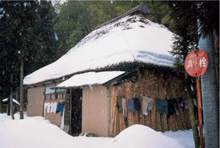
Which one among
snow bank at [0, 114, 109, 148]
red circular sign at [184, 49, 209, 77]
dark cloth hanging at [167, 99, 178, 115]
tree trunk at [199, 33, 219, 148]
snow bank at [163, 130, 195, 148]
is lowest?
snow bank at [163, 130, 195, 148]

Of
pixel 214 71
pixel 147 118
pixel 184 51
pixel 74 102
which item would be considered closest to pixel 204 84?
pixel 214 71

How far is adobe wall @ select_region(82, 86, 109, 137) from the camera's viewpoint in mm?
8375

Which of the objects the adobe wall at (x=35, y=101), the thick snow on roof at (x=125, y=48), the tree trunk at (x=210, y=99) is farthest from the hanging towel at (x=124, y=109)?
the adobe wall at (x=35, y=101)

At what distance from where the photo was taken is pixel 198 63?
4289 millimetres

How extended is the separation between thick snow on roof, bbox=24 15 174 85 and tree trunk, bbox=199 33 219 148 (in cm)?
406

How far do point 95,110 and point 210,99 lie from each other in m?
5.45

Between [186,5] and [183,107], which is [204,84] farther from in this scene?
[183,107]

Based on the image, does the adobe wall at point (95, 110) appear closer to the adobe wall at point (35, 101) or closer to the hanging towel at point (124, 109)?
the hanging towel at point (124, 109)

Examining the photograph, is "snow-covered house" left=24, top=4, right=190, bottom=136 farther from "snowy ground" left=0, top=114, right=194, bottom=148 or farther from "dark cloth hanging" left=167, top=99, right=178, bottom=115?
"snowy ground" left=0, top=114, right=194, bottom=148

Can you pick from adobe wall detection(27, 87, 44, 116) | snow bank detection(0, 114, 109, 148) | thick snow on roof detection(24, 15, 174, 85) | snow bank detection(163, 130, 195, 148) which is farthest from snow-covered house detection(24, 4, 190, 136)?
snow bank detection(0, 114, 109, 148)

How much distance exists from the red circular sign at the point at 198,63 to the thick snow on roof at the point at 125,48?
12.3 feet

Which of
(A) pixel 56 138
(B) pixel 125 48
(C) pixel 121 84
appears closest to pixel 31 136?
(A) pixel 56 138

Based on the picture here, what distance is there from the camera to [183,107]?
9836mm

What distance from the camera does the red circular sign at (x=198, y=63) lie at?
4.21 m
